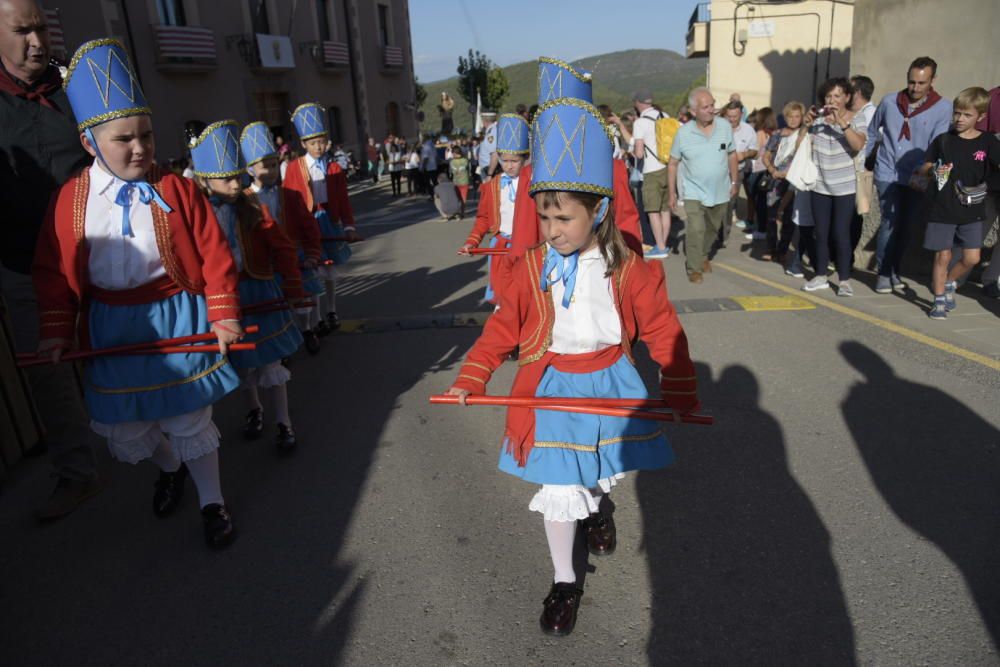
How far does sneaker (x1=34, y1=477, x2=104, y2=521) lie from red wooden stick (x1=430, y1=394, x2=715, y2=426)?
2428 millimetres

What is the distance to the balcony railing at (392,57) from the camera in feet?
111

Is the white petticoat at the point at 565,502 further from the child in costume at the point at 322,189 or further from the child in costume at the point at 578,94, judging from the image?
the child in costume at the point at 322,189

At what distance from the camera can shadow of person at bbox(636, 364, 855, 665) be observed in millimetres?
2467

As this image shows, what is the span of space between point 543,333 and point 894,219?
5.49 m

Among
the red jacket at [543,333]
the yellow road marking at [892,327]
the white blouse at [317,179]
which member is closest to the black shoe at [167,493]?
the red jacket at [543,333]

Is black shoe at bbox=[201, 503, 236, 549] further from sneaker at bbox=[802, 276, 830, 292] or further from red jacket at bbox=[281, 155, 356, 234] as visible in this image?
sneaker at bbox=[802, 276, 830, 292]

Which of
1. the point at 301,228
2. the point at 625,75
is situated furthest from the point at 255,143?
the point at 625,75

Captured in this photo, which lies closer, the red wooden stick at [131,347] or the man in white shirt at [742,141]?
the red wooden stick at [131,347]

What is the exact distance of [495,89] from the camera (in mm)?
68500

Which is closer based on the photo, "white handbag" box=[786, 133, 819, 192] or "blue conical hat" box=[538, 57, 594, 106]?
"blue conical hat" box=[538, 57, 594, 106]

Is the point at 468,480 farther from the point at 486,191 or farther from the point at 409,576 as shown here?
the point at 486,191

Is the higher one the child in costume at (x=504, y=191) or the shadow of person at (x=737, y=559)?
the child in costume at (x=504, y=191)

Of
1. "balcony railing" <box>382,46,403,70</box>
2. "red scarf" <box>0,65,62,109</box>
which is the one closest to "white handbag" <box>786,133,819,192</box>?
"red scarf" <box>0,65,62,109</box>

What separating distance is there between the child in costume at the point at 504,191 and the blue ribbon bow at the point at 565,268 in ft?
8.20
